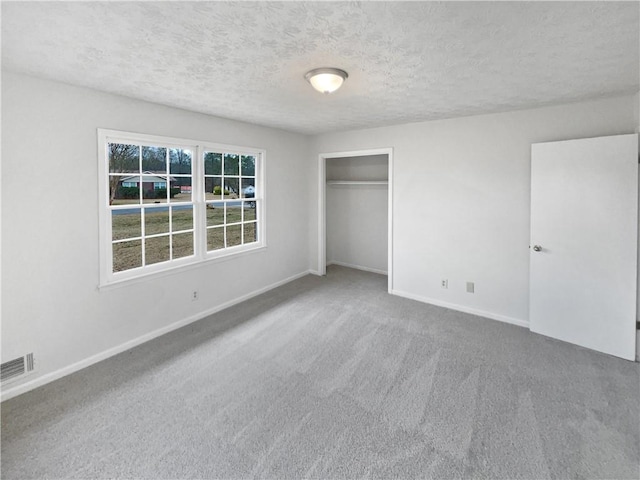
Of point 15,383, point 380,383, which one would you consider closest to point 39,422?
point 15,383

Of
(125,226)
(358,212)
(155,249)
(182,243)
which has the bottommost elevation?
(155,249)

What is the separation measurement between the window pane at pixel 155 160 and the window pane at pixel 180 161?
103 millimetres

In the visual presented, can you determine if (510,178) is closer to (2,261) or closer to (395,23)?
(395,23)

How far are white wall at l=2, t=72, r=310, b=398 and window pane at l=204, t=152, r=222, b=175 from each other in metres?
0.42

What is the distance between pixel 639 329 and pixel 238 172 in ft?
15.9

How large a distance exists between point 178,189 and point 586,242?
15.2ft

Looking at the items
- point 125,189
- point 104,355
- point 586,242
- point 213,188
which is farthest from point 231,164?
point 586,242

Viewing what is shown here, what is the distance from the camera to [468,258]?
4016mm

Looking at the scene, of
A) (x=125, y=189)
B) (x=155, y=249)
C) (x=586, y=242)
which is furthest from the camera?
(x=155, y=249)

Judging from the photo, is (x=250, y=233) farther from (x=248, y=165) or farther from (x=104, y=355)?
(x=104, y=355)

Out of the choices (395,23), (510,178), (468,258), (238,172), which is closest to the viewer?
(395,23)

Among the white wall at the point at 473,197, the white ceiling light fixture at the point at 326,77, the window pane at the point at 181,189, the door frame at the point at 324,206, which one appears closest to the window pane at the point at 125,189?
the window pane at the point at 181,189

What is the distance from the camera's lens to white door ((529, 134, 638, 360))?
9.48ft

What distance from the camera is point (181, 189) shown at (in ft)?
12.8
